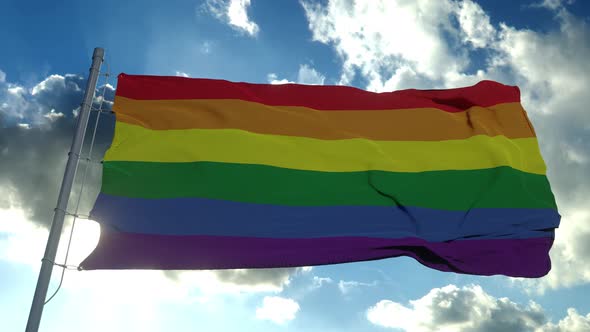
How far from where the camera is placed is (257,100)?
9.91 meters

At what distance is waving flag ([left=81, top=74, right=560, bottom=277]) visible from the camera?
810 centimetres

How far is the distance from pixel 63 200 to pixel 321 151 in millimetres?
3983

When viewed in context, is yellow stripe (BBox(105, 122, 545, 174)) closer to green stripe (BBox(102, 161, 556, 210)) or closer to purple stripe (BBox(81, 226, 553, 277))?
green stripe (BBox(102, 161, 556, 210))

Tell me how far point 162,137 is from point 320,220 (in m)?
2.59

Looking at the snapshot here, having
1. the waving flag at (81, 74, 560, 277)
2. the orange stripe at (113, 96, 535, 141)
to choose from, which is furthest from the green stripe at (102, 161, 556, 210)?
the orange stripe at (113, 96, 535, 141)

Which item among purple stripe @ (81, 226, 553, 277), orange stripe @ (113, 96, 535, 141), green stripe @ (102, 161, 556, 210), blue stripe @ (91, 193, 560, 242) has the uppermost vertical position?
orange stripe @ (113, 96, 535, 141)

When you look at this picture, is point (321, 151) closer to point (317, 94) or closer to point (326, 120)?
point (326, 120)

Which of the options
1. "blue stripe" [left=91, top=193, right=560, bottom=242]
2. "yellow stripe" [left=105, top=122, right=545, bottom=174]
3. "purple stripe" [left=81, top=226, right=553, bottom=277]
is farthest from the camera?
"yellow stripe" [left=105, top=122, right=545, bottom=174]

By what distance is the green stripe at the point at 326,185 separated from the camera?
8.34m

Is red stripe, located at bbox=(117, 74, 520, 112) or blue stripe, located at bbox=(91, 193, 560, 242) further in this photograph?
red stripe, located at bbox=(117, 74, 520, 112)

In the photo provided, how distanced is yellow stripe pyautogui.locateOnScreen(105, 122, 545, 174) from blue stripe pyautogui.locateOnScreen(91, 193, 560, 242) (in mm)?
756

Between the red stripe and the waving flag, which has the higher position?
the red stripe

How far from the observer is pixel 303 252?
826 centimetres

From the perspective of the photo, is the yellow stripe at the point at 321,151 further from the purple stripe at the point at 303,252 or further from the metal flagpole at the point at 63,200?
the purple stripe at the point at 303,252
